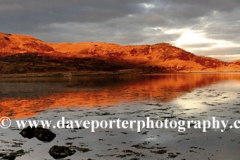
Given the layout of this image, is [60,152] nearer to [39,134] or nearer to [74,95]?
[39,134]

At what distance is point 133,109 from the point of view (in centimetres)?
2780

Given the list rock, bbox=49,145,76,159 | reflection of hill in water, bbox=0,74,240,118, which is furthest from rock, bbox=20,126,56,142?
reflection of hill in water, bbox=0,74,240,118

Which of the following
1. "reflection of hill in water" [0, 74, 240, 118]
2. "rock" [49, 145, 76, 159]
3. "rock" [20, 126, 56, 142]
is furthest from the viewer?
"reflection of hill in water" [0, 74, 240, 118]

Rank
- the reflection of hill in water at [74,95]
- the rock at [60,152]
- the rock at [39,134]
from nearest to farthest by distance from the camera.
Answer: the rock at [60,152] < the rock at [39,134] < the reflection of hill in water at [74,95]

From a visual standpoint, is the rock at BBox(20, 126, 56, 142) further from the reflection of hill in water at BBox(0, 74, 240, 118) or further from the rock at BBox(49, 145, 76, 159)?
the reflection of hill in water at BBox(0, 74, 240, 118)

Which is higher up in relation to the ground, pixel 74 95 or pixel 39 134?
pixel 39 134

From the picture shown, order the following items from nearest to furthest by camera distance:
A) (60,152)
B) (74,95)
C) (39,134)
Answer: (60,152) < (39,134) < (74,95)

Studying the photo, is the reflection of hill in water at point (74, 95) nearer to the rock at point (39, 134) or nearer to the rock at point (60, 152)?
the rock at point (39, 134)

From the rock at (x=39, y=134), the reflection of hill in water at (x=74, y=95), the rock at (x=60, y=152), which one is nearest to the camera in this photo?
the rock at (x=60, y=152)

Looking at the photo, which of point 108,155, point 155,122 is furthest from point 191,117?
point 108,155

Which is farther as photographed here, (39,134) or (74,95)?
(74,95)

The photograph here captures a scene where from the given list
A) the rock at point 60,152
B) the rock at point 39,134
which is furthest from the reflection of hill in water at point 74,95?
the rock at point 60,152

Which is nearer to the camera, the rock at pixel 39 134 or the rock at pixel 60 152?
the rock at pixel 60 152

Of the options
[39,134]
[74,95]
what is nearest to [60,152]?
[39,134]
